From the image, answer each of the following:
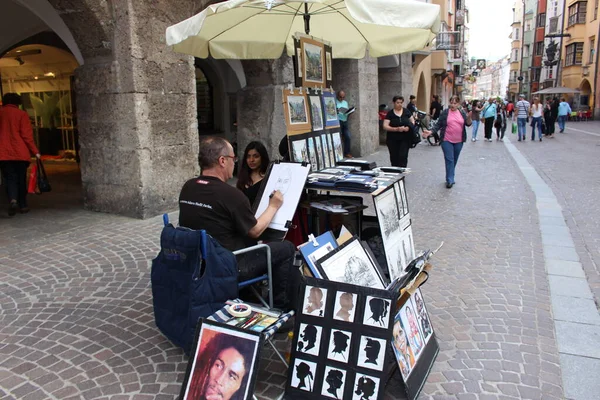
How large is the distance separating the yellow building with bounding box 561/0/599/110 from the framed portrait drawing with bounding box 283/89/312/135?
4037cm

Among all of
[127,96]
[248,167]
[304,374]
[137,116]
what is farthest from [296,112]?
[127,96]

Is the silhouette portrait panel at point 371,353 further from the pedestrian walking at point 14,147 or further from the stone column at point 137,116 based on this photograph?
the pedestrian walking at point 14,147

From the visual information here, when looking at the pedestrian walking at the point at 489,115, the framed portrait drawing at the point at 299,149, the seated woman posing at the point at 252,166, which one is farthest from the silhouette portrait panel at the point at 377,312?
the pedestrian walking at the point at 489,115

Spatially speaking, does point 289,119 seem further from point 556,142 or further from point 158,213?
point 556,142

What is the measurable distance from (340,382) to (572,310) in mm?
2307

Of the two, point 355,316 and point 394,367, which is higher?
point 355,316

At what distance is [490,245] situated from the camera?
5.38m

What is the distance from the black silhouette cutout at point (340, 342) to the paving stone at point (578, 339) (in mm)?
1631

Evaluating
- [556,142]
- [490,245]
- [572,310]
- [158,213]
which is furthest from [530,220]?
[556,142]

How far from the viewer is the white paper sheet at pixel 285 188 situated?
3482 mm

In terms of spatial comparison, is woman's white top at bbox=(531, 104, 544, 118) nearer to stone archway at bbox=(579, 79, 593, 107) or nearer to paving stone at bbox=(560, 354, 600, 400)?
paving stone at bbox=(560, 354, 600, 400)

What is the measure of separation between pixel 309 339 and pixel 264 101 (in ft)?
23.5

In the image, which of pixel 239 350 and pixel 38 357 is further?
pixel 38 357

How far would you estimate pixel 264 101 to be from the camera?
30.2 ft
